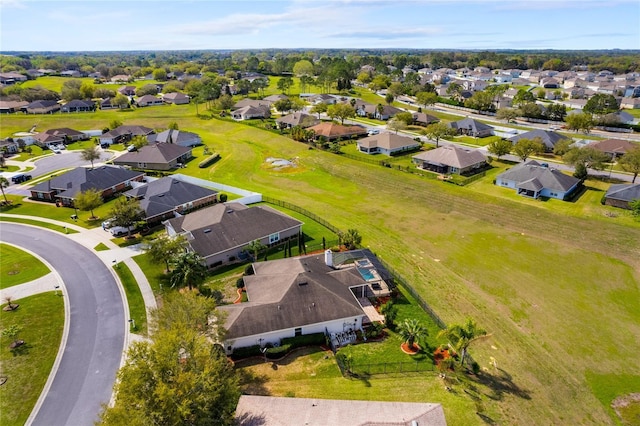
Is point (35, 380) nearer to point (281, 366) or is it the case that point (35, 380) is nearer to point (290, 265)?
point (281, 366)

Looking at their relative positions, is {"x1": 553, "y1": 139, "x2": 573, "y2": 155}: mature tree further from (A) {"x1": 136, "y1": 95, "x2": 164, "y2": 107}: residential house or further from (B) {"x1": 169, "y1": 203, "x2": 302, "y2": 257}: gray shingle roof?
(A) {"x1": 136, "y1": 95, "x2": 164, "y2": 107}: residential house

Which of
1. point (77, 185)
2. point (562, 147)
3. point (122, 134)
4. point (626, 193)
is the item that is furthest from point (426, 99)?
point (77, 185)

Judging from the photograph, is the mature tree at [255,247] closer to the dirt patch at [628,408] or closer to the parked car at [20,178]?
the dirt patch at [628,408]

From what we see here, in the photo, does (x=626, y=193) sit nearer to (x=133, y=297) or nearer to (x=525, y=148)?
(x=525, y=148)

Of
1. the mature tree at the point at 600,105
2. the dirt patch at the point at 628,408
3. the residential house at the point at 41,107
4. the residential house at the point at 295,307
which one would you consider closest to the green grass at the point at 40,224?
the residential house at the point at 295,307


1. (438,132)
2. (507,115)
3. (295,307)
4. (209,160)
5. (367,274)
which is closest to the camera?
(295,307)
